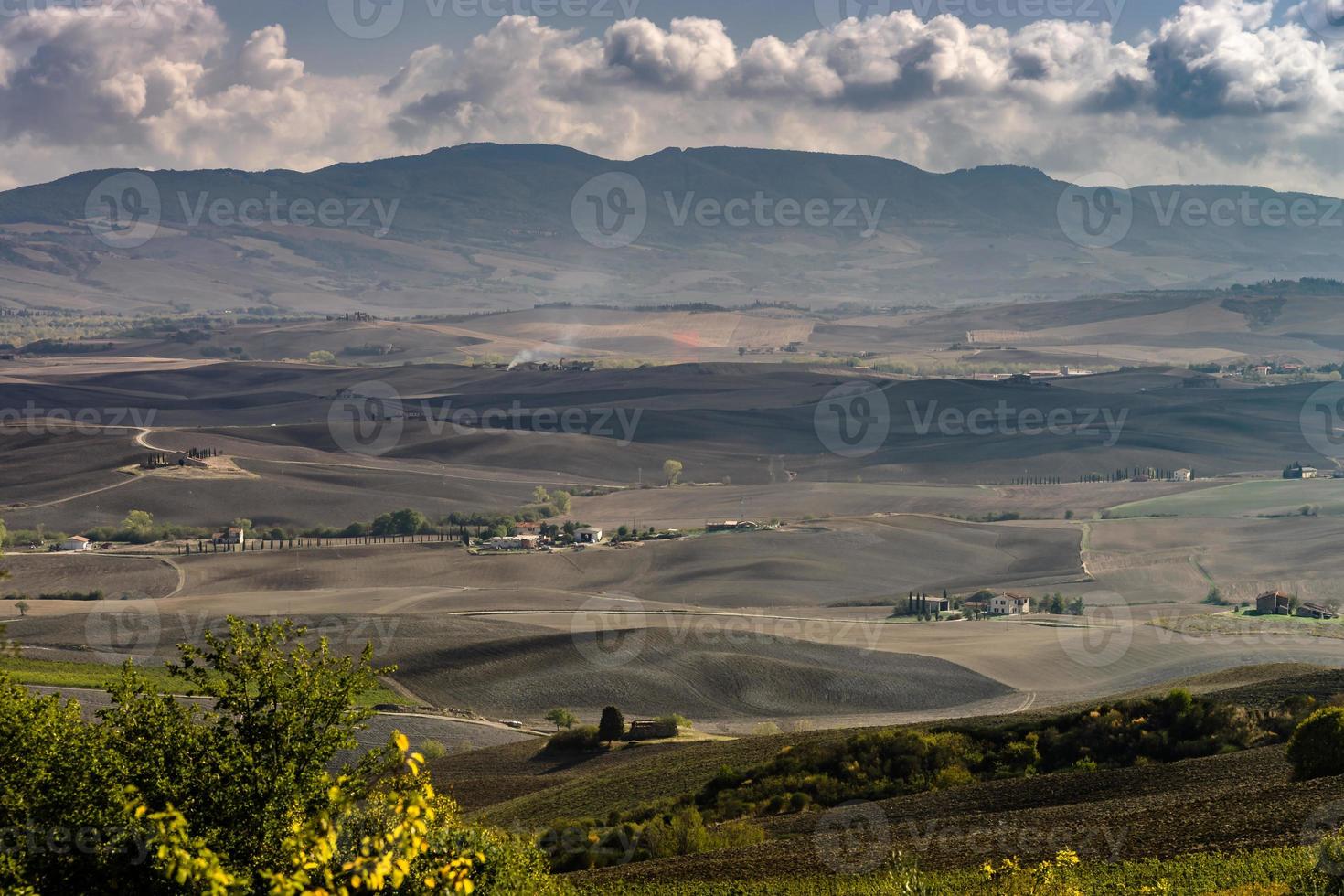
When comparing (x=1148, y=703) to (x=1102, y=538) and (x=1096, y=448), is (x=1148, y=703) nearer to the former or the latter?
(x=1102, y=538)

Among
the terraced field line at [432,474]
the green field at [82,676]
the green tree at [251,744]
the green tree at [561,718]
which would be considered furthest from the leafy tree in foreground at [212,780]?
the terraced field line at [432,474]

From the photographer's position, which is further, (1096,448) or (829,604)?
(1096,448)

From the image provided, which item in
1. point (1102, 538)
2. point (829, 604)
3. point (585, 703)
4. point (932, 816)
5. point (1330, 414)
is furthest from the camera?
point (1330, 414)

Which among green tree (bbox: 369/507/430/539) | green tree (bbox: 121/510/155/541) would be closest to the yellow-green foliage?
green tree (bbox: 369/507/430/539)

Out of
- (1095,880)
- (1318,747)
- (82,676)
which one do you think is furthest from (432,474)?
(1095,880)

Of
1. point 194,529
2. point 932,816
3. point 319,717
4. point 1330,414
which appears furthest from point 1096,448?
point 319,717

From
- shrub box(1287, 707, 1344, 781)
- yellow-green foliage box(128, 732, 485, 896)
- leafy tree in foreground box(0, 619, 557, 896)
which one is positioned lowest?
shrub box(1287, 707, 1344, 781)

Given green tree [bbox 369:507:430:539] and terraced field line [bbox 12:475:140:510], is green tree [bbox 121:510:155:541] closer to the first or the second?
terraced field line [bbox 12:475:140:510]
